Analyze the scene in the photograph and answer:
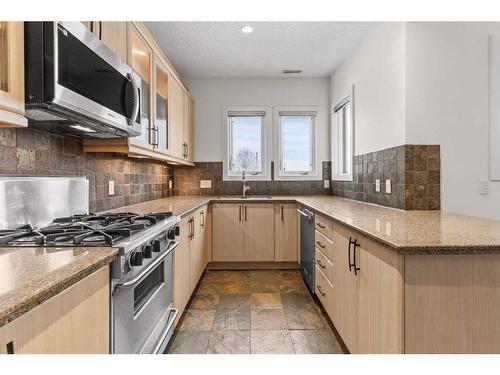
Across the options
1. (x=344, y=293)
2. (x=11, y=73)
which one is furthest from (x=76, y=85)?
(x=344, y=293)

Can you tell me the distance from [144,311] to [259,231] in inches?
90.4

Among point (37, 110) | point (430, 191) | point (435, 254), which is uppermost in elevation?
point (37, 110)

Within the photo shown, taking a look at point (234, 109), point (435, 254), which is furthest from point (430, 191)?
point (234, 109)

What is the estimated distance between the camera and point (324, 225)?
242 cm

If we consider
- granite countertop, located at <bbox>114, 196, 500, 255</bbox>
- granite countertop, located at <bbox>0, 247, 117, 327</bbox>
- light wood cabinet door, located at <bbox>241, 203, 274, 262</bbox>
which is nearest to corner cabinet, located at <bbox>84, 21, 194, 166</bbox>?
light wood cabinet door, located at <bbox>241, 203, 274, 262</bbox>

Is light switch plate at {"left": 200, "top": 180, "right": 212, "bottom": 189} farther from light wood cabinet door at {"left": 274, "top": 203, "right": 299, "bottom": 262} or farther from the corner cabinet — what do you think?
light wood cabinet door at {"left": 274, "top": 203, "right": 299, "bottom": 262}

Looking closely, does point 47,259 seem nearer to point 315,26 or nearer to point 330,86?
point 315,26

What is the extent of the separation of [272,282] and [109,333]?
2.38 metres

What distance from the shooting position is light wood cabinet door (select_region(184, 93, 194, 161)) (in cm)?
375

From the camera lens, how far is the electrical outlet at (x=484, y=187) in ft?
7.43

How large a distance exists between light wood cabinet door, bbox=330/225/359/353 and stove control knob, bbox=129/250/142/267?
3.73ft

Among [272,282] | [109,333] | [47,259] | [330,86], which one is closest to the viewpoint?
[47,259]

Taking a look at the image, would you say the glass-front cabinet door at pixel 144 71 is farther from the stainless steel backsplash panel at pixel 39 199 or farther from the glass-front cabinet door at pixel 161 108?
the stainless steel backsplash panel at pixel 39 199
